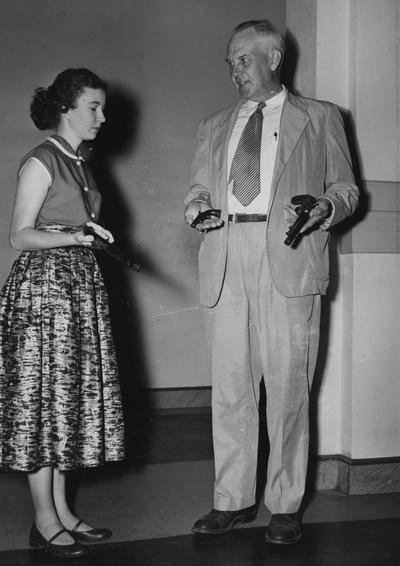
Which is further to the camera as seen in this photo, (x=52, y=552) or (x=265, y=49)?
(x=265, y=49)

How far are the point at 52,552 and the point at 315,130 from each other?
5.93 feet

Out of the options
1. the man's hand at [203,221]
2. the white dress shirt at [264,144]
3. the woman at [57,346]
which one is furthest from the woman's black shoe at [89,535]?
the white dress shirt at [264,144]

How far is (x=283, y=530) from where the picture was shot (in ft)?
8.33

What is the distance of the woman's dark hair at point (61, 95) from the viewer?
2.64 metres

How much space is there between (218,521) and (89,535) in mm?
479

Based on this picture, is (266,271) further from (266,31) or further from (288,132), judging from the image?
(266,31)

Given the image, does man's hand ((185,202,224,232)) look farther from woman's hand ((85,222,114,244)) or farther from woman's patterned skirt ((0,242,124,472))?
woman's patterned skirt ((0,242,124,472))

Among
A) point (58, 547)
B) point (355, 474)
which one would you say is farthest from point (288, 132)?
point (58, 547)

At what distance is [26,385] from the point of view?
2.44 metres

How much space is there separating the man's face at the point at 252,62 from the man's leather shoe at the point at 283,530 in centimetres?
162

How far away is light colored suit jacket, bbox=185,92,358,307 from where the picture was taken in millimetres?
2604

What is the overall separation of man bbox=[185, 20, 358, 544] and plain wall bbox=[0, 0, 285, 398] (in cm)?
299

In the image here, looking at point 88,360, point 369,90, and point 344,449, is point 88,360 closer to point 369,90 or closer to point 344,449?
point 344,449

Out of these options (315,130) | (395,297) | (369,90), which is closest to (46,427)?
(315,130)
